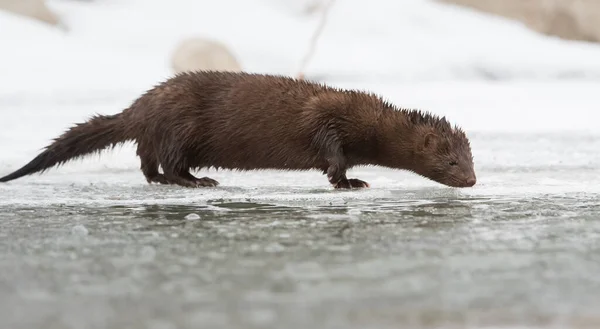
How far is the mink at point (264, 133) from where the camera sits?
18.5 ft

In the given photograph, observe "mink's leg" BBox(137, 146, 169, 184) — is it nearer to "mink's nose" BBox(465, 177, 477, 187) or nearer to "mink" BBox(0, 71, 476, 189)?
"mink" BBox(0, 71, 476, 189)

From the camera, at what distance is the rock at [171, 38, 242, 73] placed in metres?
11.5

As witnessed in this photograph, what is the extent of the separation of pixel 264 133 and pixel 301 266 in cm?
300

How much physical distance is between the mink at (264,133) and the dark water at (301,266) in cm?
132

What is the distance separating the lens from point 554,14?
14.1m

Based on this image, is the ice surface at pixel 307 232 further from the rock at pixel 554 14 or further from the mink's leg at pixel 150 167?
the rock at pixel 554 14

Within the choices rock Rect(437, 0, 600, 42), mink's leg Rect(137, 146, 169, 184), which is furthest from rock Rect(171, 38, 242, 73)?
mink's leg Rect(137, 146, 169, 184)

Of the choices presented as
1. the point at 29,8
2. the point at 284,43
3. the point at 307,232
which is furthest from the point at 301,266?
the point at 29,8

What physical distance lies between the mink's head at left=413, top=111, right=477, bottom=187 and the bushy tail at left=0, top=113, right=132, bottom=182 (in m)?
1.69

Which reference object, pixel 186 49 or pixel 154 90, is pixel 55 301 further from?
pixel 186 49

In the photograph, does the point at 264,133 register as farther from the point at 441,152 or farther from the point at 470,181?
the point at 470,181

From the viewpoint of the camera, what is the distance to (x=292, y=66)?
39.8 ft

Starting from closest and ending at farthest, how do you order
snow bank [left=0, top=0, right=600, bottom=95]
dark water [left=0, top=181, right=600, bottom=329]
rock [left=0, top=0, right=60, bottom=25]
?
1. dark water [left=0, top=181, right=600, bottom=329]
2. snow bank [left=0, top=0, right=600, bottom=95]
3. rock [left=0, top=0, right=60, bottom=25]

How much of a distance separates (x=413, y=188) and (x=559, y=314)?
3.17 meters
